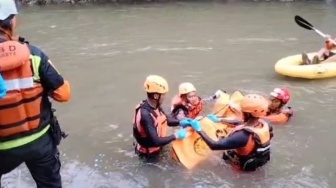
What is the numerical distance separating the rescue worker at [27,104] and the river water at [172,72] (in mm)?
1434

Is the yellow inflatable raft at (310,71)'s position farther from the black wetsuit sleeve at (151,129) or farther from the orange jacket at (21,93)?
the orange jacket at (21,93)

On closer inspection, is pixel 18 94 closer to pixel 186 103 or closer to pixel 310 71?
pixel 186 103

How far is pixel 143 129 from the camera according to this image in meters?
4.77

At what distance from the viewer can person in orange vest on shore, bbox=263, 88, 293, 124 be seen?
19.0ft

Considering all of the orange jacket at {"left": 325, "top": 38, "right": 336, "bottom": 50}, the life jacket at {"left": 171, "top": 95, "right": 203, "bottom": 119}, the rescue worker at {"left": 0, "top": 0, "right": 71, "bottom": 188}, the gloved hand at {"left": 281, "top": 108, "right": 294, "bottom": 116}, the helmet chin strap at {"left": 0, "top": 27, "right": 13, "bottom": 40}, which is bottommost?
the gloved hand at {"left": 281, "top": 108, "right": 294, "bottom": 116}

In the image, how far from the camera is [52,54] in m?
9.62

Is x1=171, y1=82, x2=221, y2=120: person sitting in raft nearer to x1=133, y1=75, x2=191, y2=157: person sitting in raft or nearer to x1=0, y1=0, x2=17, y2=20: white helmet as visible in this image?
x1=133, y1=75, x2=191, y2=157: person sitting in raft

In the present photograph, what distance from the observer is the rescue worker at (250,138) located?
439cm

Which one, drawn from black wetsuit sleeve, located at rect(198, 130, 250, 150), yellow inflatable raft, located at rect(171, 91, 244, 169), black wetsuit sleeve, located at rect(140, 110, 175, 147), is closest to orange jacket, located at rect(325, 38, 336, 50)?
yellow inflatable raft, located at rect(171, 91, 244, 169)

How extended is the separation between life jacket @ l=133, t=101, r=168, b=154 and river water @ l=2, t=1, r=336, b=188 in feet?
0.57

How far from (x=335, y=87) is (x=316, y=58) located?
2.47 feet

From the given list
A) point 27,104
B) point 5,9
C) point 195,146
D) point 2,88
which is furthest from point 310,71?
point 2,88

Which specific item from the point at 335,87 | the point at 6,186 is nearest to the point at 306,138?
the point at 335,87

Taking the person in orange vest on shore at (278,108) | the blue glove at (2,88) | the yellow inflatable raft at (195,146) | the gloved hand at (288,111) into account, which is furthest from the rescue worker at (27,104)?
the gloved hand at (288,111)
